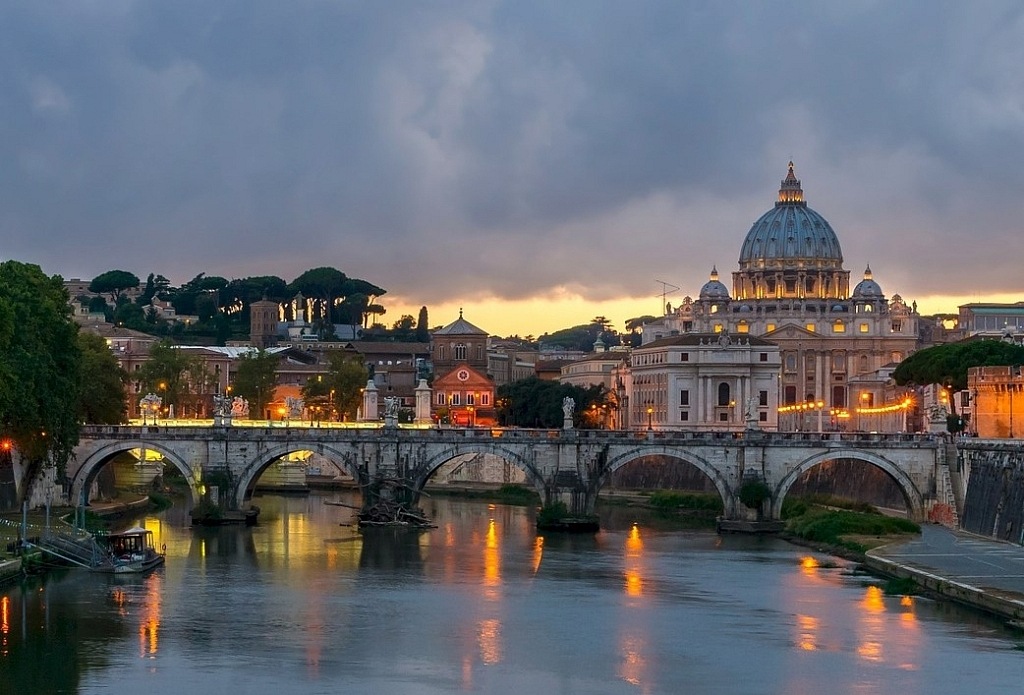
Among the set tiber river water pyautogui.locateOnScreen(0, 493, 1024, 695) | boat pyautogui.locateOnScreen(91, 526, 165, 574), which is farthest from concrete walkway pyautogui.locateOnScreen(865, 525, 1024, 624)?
boat pyautogui.locateOnScreen(91, 526, 165, 574)

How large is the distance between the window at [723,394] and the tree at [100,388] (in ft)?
184

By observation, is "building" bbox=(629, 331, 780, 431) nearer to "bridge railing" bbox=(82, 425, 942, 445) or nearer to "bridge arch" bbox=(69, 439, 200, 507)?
"bridge railing" bbox=(82, 425, 942, 445)

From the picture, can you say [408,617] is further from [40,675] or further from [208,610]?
[40,675]

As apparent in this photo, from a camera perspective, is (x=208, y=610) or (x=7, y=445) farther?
(x=7, y=445)

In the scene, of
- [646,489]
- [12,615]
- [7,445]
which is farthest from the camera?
[646,489]

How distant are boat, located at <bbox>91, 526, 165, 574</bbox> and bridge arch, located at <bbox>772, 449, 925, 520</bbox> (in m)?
27.5

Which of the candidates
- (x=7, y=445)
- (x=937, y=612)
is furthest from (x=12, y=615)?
(x=937, y=612)

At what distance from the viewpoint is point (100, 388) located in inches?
3907

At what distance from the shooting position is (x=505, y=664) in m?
52.4

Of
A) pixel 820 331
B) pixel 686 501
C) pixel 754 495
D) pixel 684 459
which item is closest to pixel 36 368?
pixel 684 459

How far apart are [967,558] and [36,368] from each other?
32.9 metres

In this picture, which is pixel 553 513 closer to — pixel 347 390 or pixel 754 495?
pixel 754 495

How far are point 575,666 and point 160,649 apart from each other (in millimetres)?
10469

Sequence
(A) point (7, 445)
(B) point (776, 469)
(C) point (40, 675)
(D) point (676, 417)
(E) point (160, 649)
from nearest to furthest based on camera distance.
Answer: (C) point (40, 675)
(E) point (160, 649)
(A) point (7, 445)
(B) point (776, 469)
(D) point (676, 417)
